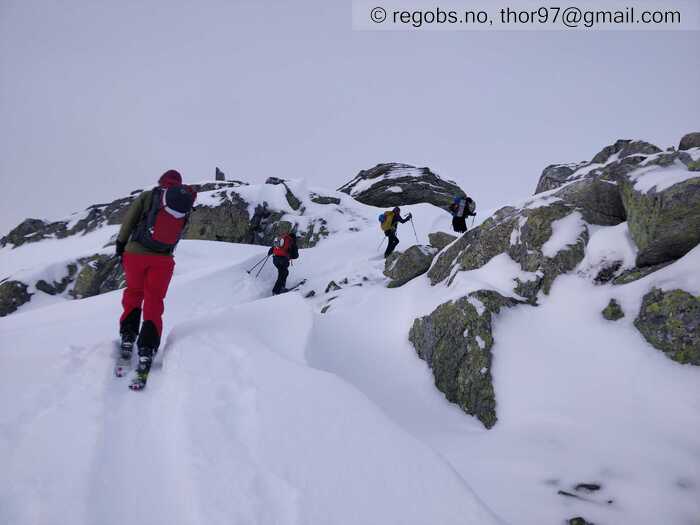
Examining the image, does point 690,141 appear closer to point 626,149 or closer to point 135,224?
point 626,149

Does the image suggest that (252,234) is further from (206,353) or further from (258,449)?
(258,449)

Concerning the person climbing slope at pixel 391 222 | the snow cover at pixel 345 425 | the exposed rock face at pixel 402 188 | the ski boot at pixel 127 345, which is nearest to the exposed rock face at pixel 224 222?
the person climbing slope at pixel 391 222

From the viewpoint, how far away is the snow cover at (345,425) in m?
1.95

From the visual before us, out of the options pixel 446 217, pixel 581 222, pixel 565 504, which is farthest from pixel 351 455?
pixel 446 217

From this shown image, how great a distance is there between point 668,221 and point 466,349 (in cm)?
296

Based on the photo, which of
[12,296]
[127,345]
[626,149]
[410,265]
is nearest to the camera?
[127,345]

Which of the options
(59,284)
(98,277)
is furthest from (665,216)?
(59,284)

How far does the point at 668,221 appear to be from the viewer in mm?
4160

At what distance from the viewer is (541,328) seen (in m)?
4.59

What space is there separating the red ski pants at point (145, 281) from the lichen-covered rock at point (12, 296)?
1934 centimetres

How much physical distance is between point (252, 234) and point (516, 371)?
19.4 meters

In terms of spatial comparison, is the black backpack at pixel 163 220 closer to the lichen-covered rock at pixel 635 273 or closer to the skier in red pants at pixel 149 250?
the skier in red pants at pixel 149 250

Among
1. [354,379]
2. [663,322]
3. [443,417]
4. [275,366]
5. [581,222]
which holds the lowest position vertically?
[443,417]

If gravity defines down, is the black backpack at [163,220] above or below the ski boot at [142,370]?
above
